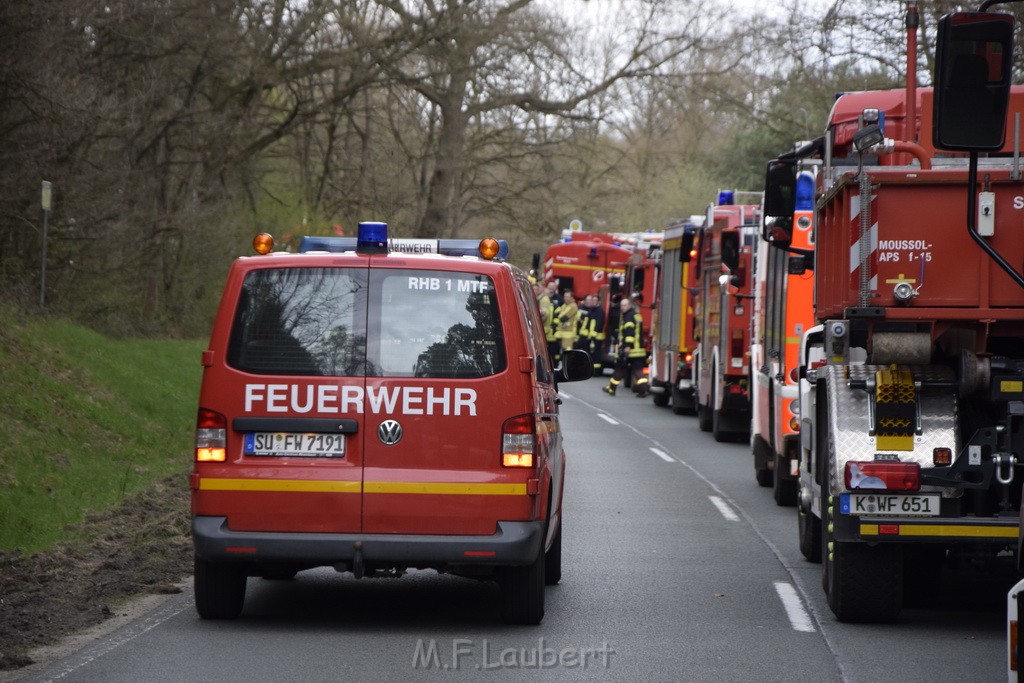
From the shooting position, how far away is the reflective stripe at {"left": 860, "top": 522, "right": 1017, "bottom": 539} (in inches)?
324

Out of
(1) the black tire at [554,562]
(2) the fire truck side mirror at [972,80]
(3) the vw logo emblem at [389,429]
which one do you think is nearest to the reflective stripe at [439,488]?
(3) the vw logo emblem at [389,429]

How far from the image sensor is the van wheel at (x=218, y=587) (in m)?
8.48

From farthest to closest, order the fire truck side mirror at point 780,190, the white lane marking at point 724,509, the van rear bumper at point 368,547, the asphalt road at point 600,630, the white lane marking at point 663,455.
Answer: the white lane marking at point 663,455, the white lane marking at point 724,509, the fire truck side mirror at point 780,190, the van rear bumper at point 368,547, the asphalt road at point 600,630

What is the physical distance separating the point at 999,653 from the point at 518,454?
99.9 inches

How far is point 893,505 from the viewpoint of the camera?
27.5 feet

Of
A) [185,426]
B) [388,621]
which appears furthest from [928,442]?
[185,426]

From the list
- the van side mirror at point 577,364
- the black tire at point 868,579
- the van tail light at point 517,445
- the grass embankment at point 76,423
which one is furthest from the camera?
the grass embankment at point 76,423

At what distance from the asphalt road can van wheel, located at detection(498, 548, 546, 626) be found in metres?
0.07

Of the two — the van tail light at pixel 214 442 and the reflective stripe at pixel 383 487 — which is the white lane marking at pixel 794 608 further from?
the van tail light at pixel 214 442

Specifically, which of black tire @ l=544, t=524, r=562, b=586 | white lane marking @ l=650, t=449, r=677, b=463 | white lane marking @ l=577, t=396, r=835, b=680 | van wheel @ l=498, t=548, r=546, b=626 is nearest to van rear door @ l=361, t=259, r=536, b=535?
van wheel @ l=498, t=548, r=546, b=626

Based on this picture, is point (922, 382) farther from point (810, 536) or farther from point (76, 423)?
point (76, 423)

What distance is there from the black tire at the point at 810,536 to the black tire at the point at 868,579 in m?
2.15

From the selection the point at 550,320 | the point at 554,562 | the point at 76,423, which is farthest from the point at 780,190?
the point at 550,320

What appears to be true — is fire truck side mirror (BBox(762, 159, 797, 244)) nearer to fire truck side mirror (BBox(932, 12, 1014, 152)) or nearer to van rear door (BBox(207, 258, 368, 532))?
van rear door (BBox(207, 258, 368, 532))
